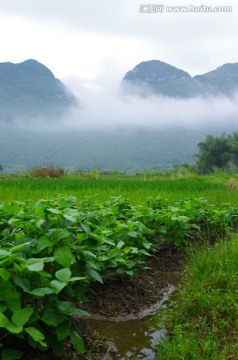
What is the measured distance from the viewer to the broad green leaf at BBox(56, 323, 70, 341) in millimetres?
2428

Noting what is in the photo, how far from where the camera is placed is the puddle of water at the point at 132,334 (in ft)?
10.3

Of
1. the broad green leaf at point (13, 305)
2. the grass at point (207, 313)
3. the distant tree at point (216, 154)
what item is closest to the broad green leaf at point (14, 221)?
the broad green leaf at point (13, 305)

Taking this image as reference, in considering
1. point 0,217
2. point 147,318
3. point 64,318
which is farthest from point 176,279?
point 64,318

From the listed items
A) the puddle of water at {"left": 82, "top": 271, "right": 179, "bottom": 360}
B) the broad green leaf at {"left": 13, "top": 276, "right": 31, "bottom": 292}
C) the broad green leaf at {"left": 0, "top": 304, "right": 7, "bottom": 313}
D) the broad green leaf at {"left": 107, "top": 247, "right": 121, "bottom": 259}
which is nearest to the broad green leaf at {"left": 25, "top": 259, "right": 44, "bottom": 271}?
the broad green leaf at {"left": 13, "top": 276, "right": 31, "bottom": 292}

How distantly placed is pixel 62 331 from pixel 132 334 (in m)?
1.14

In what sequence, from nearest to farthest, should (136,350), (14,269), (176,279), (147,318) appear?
(14,269)
(136,350)
(147,318)
(176,279)

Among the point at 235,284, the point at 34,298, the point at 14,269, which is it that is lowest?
the point at 235,284

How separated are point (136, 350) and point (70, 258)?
111cm

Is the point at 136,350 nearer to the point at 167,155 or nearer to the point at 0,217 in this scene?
the point at 0,217

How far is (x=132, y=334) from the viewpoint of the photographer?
11.3 feet

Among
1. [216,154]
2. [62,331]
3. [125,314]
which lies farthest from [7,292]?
[216,154]

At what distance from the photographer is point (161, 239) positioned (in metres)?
5.79

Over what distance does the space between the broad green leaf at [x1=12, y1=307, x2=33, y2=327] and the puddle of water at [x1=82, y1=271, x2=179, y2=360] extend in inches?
41.3

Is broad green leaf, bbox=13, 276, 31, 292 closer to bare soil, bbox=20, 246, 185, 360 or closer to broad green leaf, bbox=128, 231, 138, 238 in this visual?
bare soil, bbox=20, 246, 185, 360
